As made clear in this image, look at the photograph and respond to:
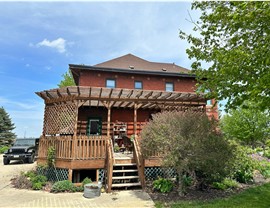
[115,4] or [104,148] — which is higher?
[115,4]

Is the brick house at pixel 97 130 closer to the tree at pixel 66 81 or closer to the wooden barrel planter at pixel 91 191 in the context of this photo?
the wooden barrel planter at pixel 91 191

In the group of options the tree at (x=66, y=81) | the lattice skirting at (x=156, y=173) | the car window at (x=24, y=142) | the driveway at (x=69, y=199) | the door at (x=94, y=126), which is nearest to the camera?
the driveway at (x=69, y=199)

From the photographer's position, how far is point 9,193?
7.62m

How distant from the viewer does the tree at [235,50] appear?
18.2ft

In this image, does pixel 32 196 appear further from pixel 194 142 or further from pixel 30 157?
pixel 30 157

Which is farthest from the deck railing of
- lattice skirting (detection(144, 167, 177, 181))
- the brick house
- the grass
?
the grass

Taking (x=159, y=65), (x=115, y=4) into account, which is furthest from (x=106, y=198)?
(x=159, y=65)

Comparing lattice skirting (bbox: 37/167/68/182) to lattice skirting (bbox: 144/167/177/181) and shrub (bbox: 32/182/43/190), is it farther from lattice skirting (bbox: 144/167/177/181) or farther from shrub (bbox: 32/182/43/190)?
lattice skirting (bbox: 144/167/177/181)

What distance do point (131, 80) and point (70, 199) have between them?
11.0 metres

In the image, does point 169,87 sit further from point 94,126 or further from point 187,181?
point 187,181

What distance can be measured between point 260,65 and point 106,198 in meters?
6.46

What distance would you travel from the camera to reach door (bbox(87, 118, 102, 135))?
15.0m

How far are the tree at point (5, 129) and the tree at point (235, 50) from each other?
36831 millimetres

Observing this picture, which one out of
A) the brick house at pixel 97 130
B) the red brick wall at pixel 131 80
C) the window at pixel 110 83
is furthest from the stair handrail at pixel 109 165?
the red brick wall at pixel 131 80
